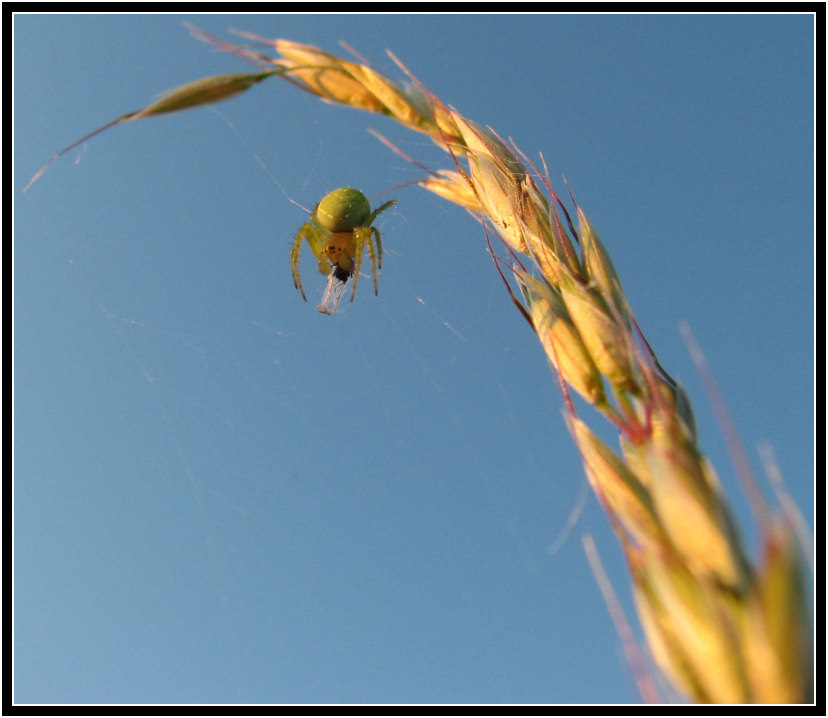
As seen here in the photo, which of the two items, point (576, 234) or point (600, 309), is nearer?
point (600, 309)

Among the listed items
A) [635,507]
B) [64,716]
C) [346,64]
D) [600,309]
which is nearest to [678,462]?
[635,507]

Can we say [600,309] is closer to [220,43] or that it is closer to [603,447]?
[603,447]

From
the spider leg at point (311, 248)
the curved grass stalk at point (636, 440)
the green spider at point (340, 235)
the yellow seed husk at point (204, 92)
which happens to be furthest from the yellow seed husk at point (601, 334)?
the spider leg at point (311, 248)

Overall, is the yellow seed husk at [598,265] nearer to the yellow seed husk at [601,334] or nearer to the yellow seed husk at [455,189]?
the yellow seed husk at [601,334]

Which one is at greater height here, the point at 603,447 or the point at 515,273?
the point at 515,273

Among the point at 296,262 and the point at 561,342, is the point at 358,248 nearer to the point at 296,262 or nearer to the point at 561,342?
the point at 296,262

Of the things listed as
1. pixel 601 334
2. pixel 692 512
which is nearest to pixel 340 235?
pixel 601 334

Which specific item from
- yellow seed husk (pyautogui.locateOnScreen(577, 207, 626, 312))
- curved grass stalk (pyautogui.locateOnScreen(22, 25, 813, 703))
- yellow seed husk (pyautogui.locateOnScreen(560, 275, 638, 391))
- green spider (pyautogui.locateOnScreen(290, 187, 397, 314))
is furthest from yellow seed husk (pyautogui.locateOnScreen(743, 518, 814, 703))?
green spider (pyautogui.locateOnScreen(290, 187, 397, 314))

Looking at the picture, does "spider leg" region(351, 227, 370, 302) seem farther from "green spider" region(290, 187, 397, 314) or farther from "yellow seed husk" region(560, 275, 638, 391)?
"yellow seed husk" region(560, 275, 638, 391)
